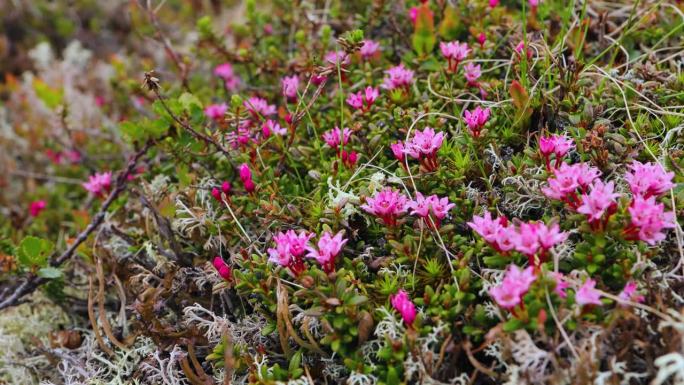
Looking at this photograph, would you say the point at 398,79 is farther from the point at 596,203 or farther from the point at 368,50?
the point at 596,203

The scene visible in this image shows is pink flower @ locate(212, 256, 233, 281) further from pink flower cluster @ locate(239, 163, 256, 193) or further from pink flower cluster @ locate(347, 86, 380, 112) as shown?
pink flower cluster @ locate(347, 86, 380, 112)

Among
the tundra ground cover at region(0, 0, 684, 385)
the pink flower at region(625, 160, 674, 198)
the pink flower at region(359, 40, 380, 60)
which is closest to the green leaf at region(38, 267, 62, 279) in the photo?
the tundra ground cover at region(0, 0, 684, 385)

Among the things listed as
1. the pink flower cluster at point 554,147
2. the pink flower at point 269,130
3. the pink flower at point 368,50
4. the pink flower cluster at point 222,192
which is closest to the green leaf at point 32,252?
the pink flower cluster at point 222,192

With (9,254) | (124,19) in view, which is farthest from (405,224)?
(124,19)

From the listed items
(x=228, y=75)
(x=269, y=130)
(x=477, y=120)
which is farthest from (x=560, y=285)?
(x=228, y=75)

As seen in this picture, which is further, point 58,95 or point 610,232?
point 58,95

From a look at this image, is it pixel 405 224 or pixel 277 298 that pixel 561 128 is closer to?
pixel 405 224

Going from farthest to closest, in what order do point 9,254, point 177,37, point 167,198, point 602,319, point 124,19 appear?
point 124,19, point 177,37, point 9,254, point 167,198, point 602,319

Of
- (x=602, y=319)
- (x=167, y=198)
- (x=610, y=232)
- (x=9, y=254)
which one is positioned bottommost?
(x=9, y=254)
